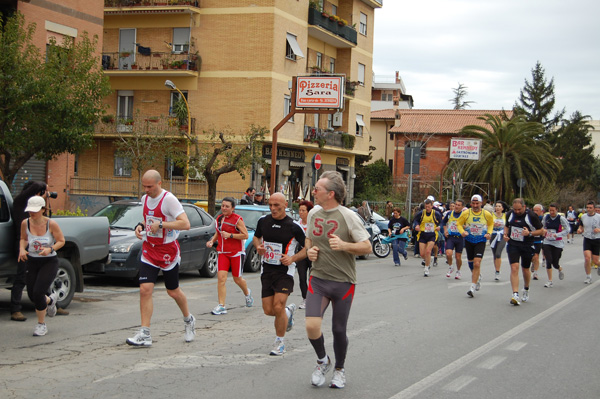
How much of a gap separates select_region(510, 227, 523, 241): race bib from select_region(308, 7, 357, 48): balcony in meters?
28.0

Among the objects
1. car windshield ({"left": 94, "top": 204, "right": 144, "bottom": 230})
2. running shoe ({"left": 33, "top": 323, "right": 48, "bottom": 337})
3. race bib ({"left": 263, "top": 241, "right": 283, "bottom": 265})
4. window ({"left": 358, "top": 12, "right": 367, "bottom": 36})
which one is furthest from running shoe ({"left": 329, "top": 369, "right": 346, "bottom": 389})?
window ({"left": 358, "top": 12, "right": 367, "bottom": 36})

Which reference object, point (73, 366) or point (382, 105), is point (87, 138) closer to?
point (73, 366)

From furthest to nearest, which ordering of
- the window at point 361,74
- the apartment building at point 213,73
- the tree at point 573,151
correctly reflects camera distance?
the tree at point 573,151 → the window at point 361,74 → the apartment building at point 213,73

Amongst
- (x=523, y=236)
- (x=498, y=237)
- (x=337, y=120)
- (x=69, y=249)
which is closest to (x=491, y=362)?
(x=523, y=236)

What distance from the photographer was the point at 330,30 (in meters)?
41.2

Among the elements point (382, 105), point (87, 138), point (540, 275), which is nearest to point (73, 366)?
point (87, 138)

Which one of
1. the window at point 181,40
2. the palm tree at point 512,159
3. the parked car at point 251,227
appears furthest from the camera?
the palm tree at point 512,159

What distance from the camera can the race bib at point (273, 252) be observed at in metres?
8.02

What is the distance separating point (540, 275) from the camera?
1961 cm

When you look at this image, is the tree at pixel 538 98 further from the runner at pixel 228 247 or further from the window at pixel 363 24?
the runner at pixel 228 247

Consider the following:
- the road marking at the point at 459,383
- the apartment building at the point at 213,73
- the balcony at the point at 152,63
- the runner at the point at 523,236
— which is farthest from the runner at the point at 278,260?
the balcony at the point at 152,63

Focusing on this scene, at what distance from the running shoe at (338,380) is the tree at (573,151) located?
7446 centimetres

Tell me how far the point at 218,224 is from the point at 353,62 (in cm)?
3543

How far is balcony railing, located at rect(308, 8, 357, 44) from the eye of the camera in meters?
39.4
